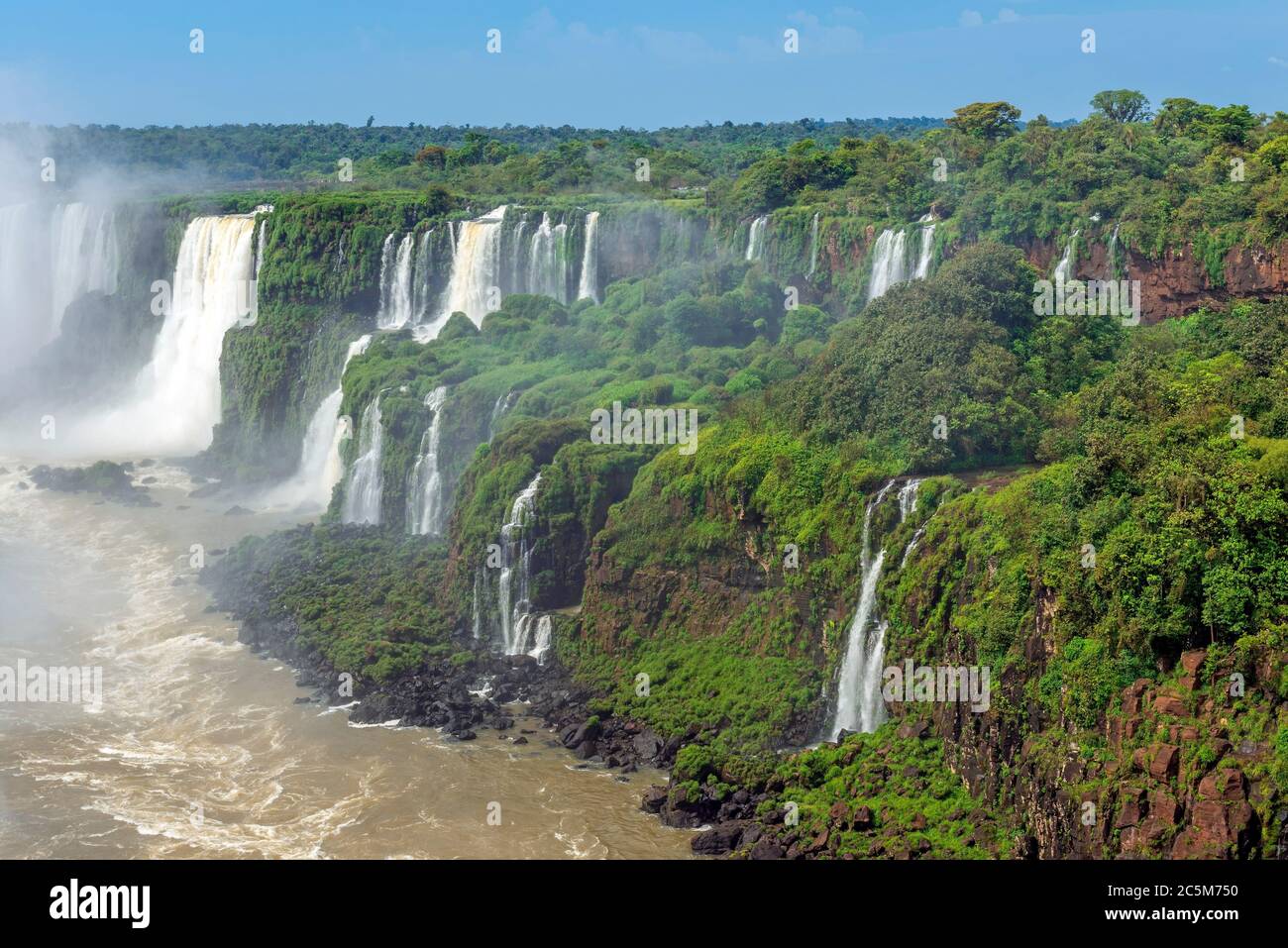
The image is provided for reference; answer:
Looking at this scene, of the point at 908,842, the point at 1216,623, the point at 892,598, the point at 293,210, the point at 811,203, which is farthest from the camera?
the point at 293,210

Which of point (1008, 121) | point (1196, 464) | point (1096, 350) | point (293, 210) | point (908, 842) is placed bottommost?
point (908, 842)

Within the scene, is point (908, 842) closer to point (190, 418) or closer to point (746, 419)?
point (746, 419)

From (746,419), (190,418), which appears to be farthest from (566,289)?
(746,419)

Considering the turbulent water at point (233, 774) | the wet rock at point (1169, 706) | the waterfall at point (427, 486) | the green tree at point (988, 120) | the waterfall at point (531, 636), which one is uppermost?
the green tree at point (988, 120)

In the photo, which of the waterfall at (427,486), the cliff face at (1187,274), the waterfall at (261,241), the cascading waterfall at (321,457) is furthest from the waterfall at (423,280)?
the cliff face at (1187,274)

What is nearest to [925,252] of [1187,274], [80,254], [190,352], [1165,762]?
[1187,274]

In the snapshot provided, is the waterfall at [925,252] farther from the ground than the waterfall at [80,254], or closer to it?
closer to it

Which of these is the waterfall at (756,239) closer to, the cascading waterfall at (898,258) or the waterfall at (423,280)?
the cascading waterfall at (898,258)
